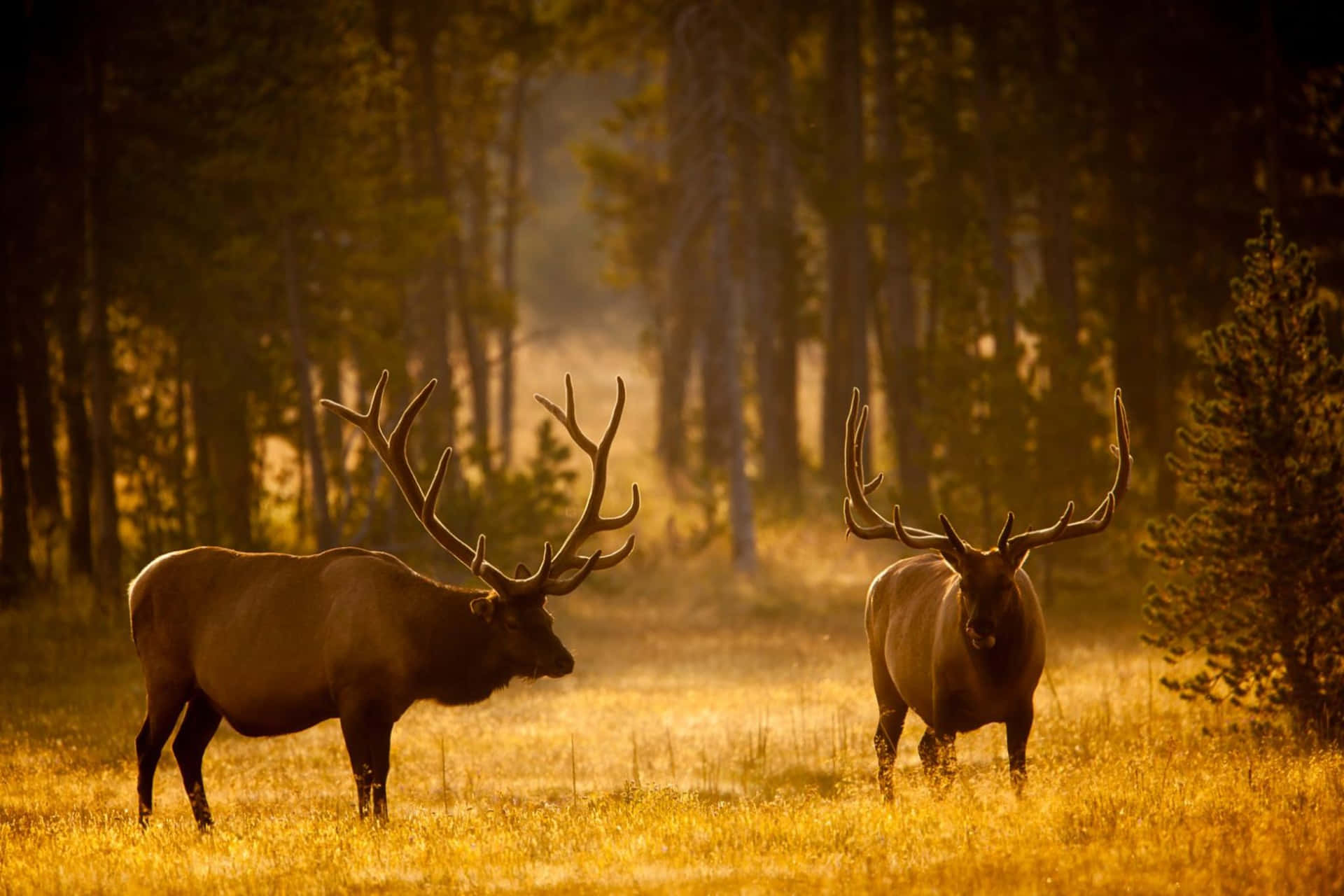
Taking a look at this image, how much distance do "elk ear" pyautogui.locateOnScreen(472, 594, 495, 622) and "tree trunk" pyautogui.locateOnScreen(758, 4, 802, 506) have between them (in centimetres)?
2076

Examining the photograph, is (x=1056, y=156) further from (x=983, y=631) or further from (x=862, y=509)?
(x=983, y=631)

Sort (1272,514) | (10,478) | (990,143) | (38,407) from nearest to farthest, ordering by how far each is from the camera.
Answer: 1. (1272,514)
2. (10,478)
3. (38,407)
4. (990,143)

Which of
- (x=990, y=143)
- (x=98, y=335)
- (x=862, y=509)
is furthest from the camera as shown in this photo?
(x=990, y=143)

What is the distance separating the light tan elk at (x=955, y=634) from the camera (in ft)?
30.9

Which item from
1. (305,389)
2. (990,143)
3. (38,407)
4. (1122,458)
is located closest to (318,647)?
(1122,458)

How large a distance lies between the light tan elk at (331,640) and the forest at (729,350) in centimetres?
78

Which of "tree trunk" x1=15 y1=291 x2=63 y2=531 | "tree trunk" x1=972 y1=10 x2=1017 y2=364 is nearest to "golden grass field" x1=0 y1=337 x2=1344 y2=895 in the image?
"tree trunk" x1=15 y1=291 x2=63 y2=531

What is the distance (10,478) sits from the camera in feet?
66.6

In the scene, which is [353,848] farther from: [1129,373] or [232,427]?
[1129,373]

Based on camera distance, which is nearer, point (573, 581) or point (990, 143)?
point (573, 581)

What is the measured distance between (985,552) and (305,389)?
42.5ft

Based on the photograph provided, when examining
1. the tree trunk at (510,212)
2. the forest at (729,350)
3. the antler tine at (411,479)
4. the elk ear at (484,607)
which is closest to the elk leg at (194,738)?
the forest at (729,350)

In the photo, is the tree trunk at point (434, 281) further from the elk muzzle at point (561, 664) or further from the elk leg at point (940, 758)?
the elk leg at point (940, 758)

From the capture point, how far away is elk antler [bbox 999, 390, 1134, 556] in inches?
383
